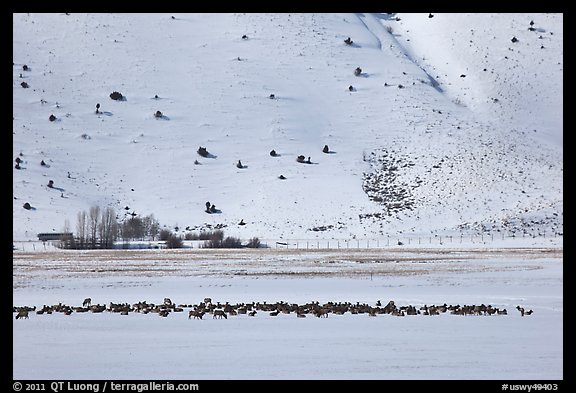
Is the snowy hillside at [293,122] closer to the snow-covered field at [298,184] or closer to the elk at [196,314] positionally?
the snow-covered field at [298,184]

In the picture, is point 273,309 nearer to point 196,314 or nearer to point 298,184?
point 196,314

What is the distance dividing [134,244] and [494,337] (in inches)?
2196

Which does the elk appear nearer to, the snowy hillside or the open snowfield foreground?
the open snowfield foreground

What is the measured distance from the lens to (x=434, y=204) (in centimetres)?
8438

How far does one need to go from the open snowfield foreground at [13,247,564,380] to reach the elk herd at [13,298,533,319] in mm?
330

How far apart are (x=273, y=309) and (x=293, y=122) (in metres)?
77.5

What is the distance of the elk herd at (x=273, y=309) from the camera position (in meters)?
23.7

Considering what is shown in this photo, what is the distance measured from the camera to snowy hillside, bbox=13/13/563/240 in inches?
3334

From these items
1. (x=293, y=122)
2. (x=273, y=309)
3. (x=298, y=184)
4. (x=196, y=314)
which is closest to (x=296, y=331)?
(x=196, y=314)

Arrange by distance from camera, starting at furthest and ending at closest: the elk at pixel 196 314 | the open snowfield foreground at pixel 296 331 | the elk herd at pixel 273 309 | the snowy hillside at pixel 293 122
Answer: the snowy hillside at pixel 293 122, the elk herd at pixel 273 309, the elk at pixel 196 314, the open snowfield foreground at pixel 296 331

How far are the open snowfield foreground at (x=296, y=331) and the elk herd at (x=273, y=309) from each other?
1.08 feet

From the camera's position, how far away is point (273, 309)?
24984 mm

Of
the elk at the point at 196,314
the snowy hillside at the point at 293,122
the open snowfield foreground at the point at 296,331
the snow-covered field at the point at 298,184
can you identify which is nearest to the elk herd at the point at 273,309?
the elk at the point at 196,314
